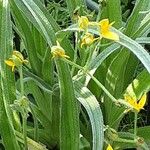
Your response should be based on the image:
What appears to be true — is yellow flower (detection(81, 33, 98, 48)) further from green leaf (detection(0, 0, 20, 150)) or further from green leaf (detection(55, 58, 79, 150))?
green leaf (detection(0, 0, 20, 150))

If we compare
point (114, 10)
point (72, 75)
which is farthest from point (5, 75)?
point (114, 10)

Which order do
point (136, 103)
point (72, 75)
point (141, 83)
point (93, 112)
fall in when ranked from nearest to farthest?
1. point (136, 103)
2. point (93, 112)
3. point (72, 75)
4. point (141, 83)

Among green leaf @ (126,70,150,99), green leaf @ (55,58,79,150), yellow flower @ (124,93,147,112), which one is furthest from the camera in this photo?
green leaf @ (126,70,150,99)

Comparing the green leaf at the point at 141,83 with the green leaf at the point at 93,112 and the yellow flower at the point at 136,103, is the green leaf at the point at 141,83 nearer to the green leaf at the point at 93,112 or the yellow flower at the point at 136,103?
the green leaf at the point at 93,112

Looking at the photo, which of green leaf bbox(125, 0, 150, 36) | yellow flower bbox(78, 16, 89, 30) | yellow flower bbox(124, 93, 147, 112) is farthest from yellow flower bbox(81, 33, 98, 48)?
green leaf bbox(125, 0, 150, 36)

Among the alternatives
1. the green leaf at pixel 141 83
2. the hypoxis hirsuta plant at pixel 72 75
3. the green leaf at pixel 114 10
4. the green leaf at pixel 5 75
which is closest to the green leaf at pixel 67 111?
the hypoxis hirsuta plant at pixel 72 75

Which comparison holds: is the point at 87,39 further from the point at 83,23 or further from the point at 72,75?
the point at 72,75

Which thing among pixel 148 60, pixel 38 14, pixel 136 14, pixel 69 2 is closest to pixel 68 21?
pixel 69 2

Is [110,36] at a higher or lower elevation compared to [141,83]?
higher
